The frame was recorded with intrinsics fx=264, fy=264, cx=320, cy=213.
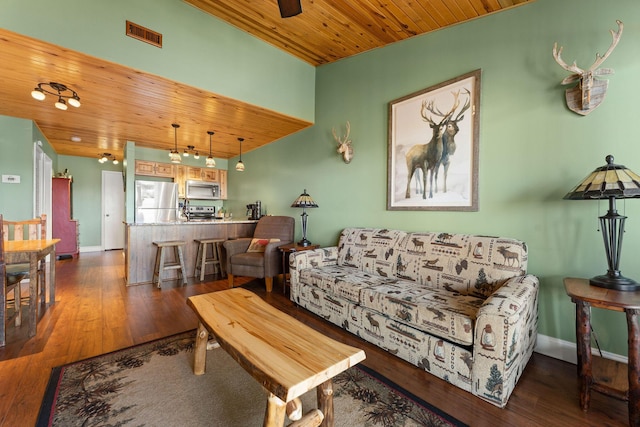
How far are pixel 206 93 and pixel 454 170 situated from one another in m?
2.75

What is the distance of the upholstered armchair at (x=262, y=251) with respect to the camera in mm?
3467

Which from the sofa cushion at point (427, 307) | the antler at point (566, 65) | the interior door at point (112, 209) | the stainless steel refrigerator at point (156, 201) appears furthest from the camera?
the interior door at point (112, 209)

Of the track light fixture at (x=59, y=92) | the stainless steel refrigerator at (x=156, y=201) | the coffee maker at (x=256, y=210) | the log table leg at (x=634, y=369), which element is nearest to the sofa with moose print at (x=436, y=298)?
the log table leg at (x=634, y=369)

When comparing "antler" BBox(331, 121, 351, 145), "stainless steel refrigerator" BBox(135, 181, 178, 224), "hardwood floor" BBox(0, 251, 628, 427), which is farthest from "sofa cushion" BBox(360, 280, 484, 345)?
"stainless steel refrigerator" BBox(135, 181, 178, 224)

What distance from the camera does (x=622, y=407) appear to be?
145cm

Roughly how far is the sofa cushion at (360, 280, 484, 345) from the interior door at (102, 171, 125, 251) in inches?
289

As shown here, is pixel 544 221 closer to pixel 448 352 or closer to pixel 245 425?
pixel 448 352

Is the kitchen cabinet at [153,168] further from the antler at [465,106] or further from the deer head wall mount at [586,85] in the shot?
the deer head wall mount at [586,85]

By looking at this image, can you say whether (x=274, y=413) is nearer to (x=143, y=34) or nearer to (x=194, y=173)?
(x=143, y=34)

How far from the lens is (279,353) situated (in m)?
1.14

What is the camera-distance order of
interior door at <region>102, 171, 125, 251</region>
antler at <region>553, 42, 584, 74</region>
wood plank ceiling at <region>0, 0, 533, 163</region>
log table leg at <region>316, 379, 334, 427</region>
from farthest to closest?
interior door at <region>102, 171, 125, 251</region> → wood plank ceiling at <region>0, 0, 533, 163</region> → antler at <region>553, 42, 584, 74</region> → log table leg at <region>316, 379, 334, 427</region>

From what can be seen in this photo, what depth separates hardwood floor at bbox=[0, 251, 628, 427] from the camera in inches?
54.9

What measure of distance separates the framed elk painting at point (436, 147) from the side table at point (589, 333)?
3.50ft

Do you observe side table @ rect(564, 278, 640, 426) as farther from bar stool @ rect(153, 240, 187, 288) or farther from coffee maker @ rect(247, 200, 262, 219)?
coffee maker @ rect(247, 200, 262, 219)
